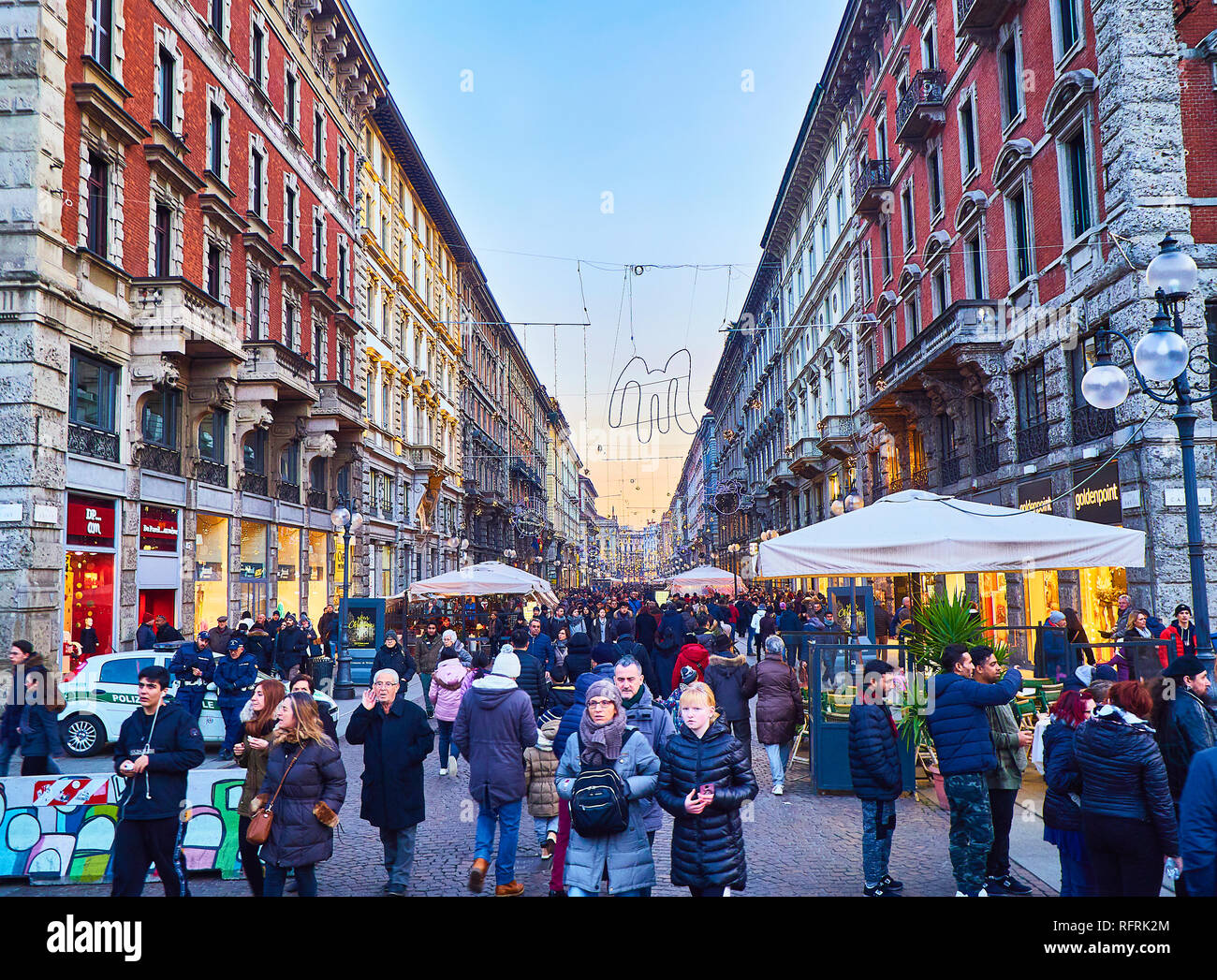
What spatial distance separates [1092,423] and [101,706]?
16.9 metres

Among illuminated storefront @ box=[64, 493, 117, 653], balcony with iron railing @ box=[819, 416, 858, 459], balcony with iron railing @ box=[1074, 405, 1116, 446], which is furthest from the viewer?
balcony with iron railing @ box=[819, 416, 858, 459]

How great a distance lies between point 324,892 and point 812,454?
35498 mm

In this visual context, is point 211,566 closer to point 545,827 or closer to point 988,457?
point 545,827

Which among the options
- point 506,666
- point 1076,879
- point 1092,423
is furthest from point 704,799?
point 1092,423

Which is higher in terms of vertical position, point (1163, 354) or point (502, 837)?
point (1163, 354)

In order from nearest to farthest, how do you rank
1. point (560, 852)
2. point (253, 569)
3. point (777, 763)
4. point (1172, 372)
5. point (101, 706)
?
point (560, 852)
point (1172, 372)
point (777, 763)
point (101, 706)
point (253, 569)

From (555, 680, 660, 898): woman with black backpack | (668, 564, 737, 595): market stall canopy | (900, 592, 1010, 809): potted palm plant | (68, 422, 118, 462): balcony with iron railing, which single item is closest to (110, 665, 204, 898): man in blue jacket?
(555, 680, 660, 898): woman with black backpack

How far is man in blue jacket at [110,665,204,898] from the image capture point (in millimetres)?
5688

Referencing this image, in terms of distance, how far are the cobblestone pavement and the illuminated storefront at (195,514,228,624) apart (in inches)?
553

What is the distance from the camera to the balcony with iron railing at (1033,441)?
18938 mm

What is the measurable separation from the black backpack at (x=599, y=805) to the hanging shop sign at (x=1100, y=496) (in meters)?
13.1

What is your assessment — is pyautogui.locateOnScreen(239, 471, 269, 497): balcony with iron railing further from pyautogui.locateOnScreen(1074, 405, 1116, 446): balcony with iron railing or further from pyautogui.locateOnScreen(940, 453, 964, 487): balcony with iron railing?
pyautogui.locateOnScreen(1074, 405, 1116, 446): balcony with iron railing

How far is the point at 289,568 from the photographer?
27922 mm

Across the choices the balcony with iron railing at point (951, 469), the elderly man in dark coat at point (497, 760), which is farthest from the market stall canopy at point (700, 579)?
the elderly man in dark coat at point (497, 760)
